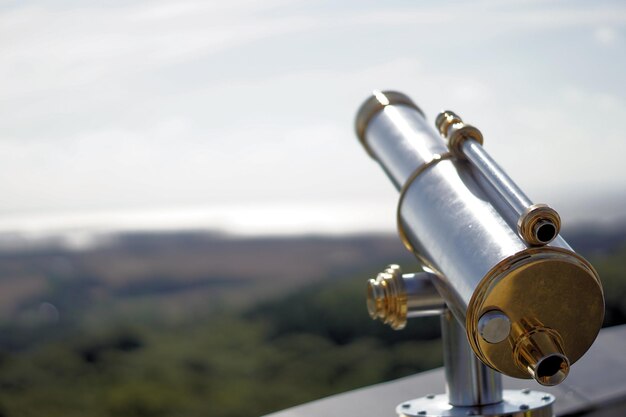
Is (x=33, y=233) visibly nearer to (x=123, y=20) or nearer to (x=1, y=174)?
(x=1, y=174)

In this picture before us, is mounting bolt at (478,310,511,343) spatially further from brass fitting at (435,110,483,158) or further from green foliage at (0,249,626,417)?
green foliage at (0,249,626,417)

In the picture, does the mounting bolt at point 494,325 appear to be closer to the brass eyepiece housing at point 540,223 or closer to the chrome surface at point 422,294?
the brass eyepiece housing at point 540,223

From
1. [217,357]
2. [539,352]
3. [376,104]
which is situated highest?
[217,357]

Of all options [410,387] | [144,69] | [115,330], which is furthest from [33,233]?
[410,387]

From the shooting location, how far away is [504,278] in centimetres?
86

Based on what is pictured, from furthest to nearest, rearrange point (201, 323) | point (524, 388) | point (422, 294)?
point (201, 323) → point (524, 388) → point (422, 294)

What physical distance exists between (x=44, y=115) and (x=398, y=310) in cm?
617

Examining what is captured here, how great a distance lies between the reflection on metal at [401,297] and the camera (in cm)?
106

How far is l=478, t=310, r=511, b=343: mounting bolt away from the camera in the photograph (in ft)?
2.81

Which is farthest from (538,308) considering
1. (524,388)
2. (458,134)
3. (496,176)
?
(524,388)

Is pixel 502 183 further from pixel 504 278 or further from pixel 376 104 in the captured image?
pixel 376 104

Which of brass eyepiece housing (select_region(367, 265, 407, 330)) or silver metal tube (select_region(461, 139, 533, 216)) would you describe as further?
brass eyepiece housing (select_region(367, 265, 407, 330))

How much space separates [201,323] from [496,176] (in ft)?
15.4

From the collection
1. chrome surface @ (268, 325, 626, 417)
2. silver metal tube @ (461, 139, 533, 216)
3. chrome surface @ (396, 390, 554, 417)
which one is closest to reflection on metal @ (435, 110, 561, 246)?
silver metal tube @ (461, 139, 533, 216)
